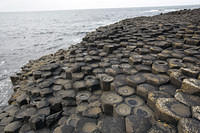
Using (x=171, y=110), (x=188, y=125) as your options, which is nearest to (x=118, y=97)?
(x=171, y=110)

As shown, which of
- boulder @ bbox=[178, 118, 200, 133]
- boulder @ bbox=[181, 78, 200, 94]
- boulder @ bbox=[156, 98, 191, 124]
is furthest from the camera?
boulder @ bbox=[181, 78, 200, 94]

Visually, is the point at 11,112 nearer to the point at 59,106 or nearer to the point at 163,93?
the point at 59,106

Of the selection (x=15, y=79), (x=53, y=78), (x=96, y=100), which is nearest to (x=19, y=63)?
(x=15, y=79)

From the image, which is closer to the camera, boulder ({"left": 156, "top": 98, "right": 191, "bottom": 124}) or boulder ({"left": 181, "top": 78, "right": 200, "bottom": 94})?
boulder ({"left": 156, "top": 98, "right": 191, "bottom": 124})

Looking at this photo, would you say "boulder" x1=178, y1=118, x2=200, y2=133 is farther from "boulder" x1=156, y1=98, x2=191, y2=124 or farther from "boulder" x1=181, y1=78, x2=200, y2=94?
"boulder" x1=181, y1=78, x2=200, y2=94

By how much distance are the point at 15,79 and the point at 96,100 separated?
3782 millimetres

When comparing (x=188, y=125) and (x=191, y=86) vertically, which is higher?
(x=191, y=86)

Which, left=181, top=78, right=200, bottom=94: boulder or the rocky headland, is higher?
left=181, top=78, right=200, bottom=94: boulder

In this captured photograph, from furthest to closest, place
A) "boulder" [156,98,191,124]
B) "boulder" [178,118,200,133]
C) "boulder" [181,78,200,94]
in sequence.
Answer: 1. "boulder" [181,78,200,94]
2. "boulder" [156,98,191,124]
3. "boulder" [178,118,200,133]

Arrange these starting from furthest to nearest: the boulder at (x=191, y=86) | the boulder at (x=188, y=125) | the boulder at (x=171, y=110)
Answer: the boulder at (x=191, y=86)
the boulder at (x=171, y=110)
the boulder at (x=188, y=125)

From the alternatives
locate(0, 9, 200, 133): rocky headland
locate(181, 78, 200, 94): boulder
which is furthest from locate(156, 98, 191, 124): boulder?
locate(181, 78, 200, 94): boulder

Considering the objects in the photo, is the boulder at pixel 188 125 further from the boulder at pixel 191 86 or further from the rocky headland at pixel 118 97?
the boulder at pixel 191 86

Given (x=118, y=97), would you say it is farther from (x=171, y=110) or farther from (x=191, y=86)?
(x=191, y=86)

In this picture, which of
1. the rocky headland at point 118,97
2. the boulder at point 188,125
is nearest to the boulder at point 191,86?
the rocky headland at point 118,97
